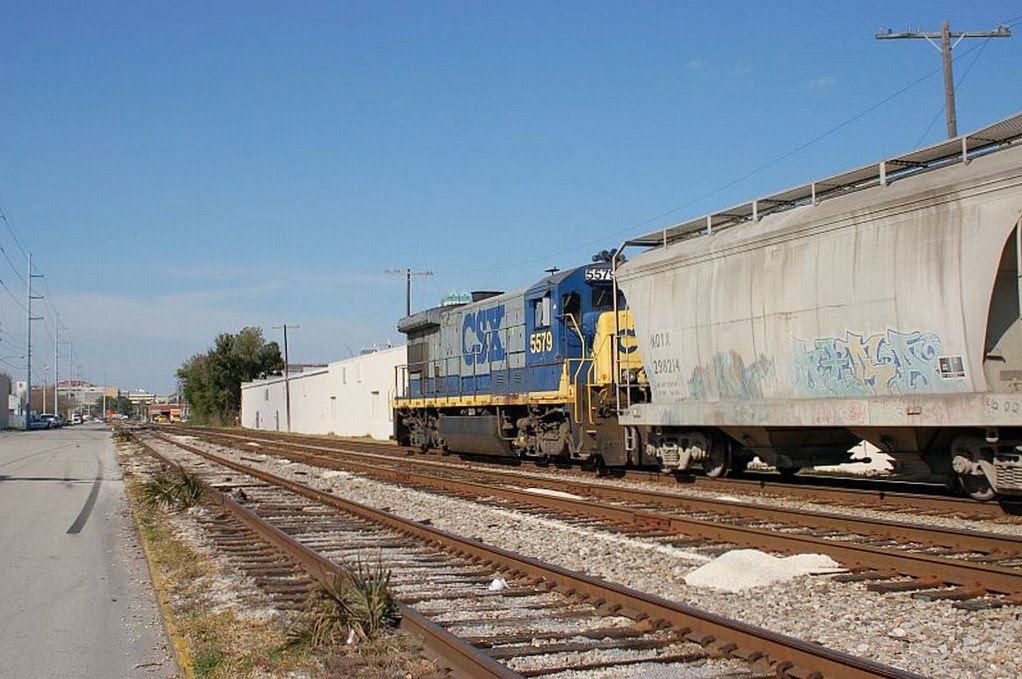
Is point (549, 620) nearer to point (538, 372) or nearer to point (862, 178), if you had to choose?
point (862, 178)

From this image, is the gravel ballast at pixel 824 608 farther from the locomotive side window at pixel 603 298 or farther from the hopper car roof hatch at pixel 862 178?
the locomotive side window at pixel 603 298

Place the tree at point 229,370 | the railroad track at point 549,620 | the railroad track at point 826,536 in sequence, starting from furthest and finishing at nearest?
the tree at point 229,370, the railroad track at point 826,536, the railroad track at point 549,620

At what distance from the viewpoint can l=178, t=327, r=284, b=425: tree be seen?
10069cm

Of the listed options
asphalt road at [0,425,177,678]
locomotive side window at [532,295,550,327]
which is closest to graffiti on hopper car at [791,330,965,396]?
asphalt road at [0,425,177,678]

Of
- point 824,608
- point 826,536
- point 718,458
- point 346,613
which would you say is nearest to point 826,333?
point 826,536

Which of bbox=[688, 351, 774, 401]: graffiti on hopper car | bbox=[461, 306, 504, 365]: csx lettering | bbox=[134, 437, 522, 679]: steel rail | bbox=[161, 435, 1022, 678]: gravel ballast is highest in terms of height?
bbox=[461, 306, 504, 365]: csx lettering

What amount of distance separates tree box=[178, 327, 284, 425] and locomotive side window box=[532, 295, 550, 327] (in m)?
83.1

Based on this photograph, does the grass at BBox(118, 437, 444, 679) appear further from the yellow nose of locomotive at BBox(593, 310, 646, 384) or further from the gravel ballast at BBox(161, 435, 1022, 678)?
the yellow nose of locomotive at BBox(593, 310, 646, 384)

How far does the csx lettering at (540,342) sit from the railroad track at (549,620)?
9339 millimetres

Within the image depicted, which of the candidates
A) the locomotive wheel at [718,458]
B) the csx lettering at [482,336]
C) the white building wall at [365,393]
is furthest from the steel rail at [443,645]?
the white building wall at [365,393]

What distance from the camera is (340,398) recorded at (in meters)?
58.4

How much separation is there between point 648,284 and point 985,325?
254 inches

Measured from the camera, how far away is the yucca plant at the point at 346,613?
646 cm

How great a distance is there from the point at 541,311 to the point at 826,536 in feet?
36.6
